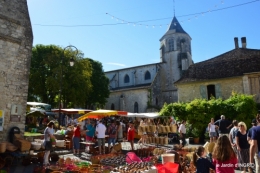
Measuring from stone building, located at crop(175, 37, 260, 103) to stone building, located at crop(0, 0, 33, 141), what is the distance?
16186mm

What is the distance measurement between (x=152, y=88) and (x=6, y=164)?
29.8 meters

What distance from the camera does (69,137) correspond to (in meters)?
13.4

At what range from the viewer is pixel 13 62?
10320 millimetres

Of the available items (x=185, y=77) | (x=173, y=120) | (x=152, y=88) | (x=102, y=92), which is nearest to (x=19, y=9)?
(x=173, y=120)

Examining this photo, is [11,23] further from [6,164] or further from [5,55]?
[6,164]

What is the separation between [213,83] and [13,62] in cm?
1910

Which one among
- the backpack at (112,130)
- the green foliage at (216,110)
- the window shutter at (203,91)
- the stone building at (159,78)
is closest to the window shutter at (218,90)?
the window shutter at (203,91)

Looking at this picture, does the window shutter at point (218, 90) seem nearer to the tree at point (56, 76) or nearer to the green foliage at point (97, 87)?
the tree at point (56, 76)

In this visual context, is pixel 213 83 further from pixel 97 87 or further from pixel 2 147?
pixel 2 147

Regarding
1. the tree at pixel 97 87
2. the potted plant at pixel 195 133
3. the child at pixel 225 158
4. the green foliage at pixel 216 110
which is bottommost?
the potted plant at pixel 195 133

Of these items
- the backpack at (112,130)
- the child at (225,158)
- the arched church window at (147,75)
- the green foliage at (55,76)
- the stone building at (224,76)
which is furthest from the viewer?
the arched church window at (147,75)

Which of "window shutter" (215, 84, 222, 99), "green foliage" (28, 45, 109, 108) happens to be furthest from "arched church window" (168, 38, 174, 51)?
"window shutter" (215, 84, 222, 99)

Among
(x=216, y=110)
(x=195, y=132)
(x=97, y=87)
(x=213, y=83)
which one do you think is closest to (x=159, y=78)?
(x=97, y=87)

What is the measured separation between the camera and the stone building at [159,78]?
3694 cm
